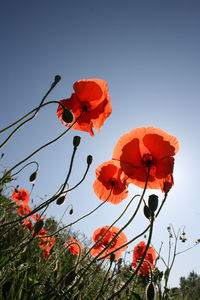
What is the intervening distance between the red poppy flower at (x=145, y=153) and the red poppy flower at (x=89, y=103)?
1.37ft

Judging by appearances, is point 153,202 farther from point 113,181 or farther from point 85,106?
point 85,106

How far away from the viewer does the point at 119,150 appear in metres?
1.69

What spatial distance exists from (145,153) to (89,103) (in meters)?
0.69

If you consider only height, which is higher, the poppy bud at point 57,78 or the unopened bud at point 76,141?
the poppy bud at point 57,78

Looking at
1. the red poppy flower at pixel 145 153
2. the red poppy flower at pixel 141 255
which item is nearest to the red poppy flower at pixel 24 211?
the red poppy flower at pixel 141 255

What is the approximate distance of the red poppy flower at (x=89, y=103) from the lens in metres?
1.88

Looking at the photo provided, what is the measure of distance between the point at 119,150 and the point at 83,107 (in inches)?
23.3

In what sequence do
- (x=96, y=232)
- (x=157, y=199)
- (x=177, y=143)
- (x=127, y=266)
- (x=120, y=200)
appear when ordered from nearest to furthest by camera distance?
(x=157, y=199)
(x=177, y=143)
(x=120, y=200)
(x=96, y=232)
(x=127, y=266)

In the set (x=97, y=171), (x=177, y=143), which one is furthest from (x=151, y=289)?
(x=97, y=171)

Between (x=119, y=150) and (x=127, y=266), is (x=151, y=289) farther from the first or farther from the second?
(x=127, y=266)

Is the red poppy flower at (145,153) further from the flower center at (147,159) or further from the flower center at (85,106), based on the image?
the flower center at (85,106)

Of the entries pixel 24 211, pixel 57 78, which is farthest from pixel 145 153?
pixel 24 211

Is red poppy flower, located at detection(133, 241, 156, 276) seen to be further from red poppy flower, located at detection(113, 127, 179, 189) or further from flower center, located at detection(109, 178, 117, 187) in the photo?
red poppy flower, located at detection(113, 127, 179, 189)

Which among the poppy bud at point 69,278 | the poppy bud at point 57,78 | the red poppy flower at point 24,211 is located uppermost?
the poppy bud at point 57,78
